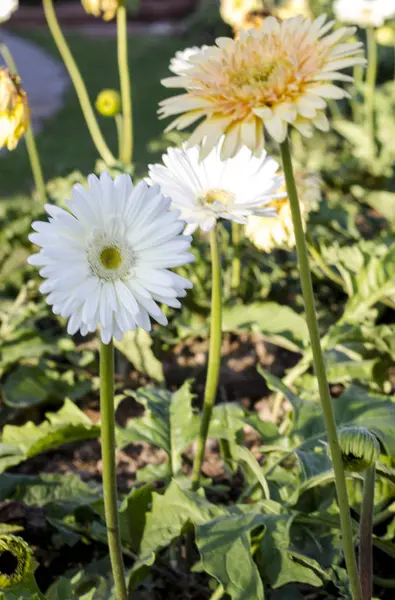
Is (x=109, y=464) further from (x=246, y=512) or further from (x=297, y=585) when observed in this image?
(x=297, y=585)

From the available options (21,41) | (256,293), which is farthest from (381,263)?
(21,41)

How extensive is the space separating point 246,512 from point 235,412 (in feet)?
0.91

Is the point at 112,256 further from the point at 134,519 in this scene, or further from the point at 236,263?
the point at 236,263

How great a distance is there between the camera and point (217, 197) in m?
1.22

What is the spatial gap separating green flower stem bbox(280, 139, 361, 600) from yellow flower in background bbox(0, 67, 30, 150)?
2.90ft

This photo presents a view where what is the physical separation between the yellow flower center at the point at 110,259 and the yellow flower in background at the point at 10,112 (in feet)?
2.52

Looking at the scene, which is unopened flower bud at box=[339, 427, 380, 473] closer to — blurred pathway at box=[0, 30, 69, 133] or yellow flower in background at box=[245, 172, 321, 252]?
yellow flower in background at box=[245, 172, 321, 252]

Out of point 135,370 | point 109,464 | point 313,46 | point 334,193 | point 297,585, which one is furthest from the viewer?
point 334,193

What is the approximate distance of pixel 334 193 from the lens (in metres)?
3.21

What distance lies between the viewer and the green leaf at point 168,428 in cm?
146

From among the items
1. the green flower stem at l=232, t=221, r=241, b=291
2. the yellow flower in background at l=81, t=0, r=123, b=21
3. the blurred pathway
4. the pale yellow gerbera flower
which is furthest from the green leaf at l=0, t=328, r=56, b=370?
the blurred pathway

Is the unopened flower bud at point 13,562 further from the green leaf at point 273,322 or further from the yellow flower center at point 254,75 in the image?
the green leaf at point 273,322

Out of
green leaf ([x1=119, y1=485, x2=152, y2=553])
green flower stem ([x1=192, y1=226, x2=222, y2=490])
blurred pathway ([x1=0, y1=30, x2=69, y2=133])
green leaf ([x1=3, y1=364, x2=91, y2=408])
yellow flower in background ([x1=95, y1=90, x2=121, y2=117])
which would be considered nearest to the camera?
green flower stem ([x1=192, y1=226, x2=222, y2=490])

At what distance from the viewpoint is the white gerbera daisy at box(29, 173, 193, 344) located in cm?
92
